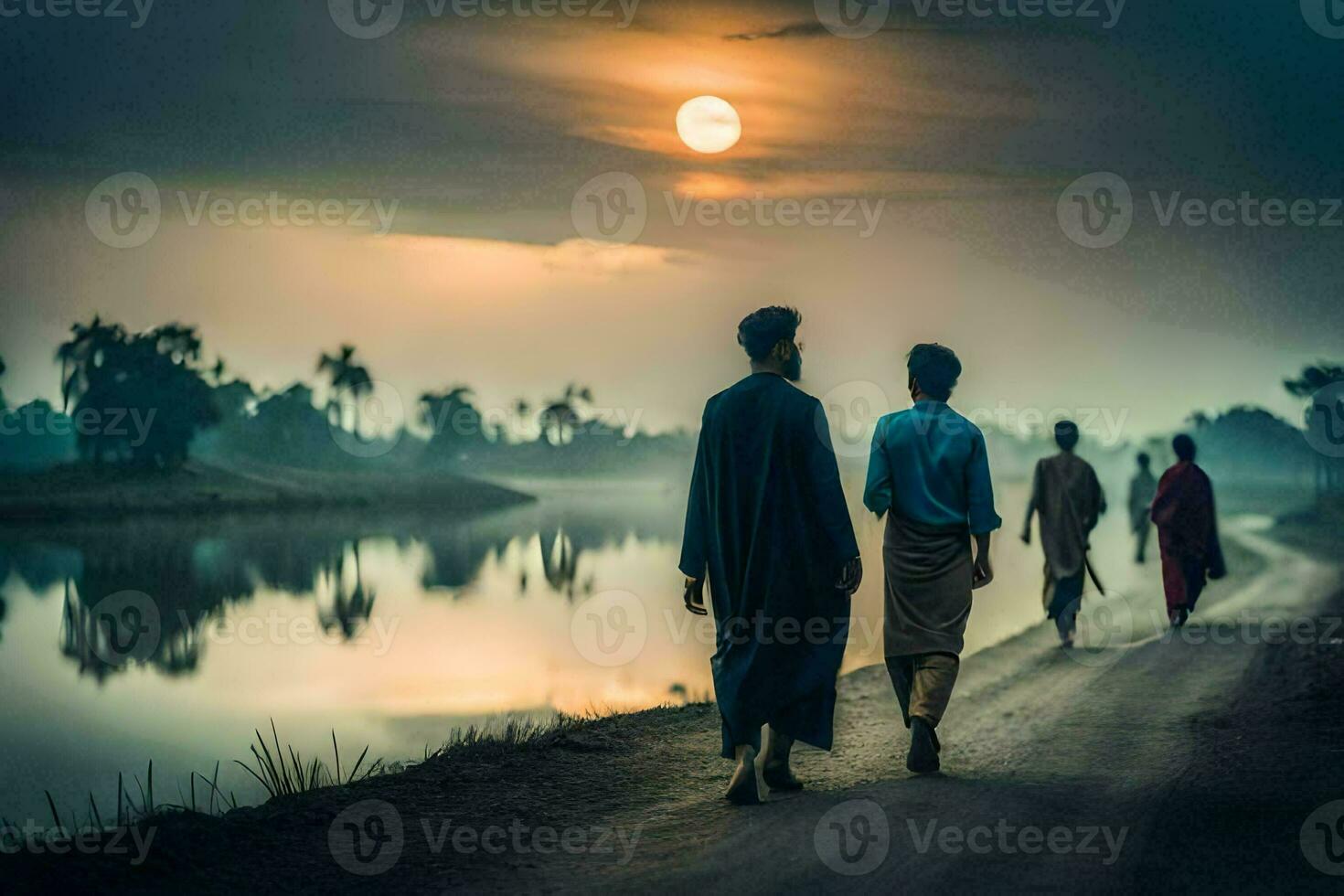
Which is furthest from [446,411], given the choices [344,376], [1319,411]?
[1319,411]

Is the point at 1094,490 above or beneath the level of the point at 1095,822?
above

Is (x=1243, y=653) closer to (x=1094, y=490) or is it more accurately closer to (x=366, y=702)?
(x=1094, y=490)

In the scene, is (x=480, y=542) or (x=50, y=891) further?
(x=480, y=542)

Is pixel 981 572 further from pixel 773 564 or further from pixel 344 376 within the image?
pixel 344 376

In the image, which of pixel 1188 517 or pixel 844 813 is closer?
pixel 844 813

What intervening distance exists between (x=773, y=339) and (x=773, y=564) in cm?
124

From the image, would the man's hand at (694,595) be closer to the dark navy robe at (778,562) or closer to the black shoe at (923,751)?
the dark navy robe at (778,562)

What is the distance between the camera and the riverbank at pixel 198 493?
72.1 meters

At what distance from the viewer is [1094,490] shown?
42.6ft

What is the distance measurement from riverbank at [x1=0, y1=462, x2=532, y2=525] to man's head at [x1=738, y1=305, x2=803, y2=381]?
72.4 m

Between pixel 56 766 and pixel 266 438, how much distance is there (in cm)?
10221

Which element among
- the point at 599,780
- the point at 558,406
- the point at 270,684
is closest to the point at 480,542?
the point at 270,684

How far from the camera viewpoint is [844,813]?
5.85m

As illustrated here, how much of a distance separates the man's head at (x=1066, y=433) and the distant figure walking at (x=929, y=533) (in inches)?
239
